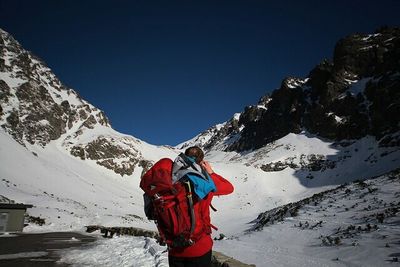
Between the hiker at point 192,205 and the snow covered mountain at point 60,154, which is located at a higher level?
the snow covered mountain at point 60,154

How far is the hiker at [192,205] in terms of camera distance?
308cm

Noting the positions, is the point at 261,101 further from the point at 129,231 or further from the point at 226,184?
the point at 226,184

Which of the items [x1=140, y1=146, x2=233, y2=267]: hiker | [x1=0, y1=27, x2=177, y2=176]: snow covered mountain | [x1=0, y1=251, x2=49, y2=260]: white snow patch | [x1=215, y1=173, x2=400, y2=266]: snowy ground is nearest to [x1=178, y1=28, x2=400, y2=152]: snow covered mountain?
[x1=215, y1=173, x2=400, y2=266]: snowy ground

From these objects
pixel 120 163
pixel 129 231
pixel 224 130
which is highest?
pixel 224 130

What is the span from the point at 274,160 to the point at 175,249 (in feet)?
235

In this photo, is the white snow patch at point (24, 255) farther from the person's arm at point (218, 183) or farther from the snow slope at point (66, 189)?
the snow slope at point (66, 189)

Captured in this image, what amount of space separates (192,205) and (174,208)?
20cm

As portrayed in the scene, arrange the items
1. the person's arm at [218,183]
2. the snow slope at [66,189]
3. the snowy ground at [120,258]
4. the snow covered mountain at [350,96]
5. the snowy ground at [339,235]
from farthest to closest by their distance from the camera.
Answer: the snow covered mountain at [350,96], the snow slope at [66,189], the snowy ground at [339,235], the snowy ground at [120,258], the person's arm at [218,183]

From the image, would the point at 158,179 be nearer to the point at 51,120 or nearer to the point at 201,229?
the point at 201,229

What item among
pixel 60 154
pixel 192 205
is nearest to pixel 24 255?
pixel 192 205

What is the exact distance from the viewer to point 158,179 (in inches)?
123

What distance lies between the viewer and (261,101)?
16212 cm

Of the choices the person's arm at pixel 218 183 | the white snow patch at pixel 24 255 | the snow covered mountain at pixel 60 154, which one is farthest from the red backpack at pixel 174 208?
the snow covered mountain at pixel 60 154

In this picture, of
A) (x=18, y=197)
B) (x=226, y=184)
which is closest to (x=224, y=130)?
(x=18, y=197)
